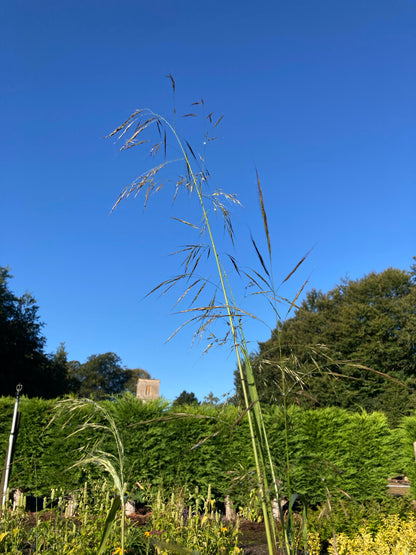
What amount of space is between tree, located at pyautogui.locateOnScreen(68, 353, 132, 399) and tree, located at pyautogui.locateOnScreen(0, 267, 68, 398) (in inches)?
851

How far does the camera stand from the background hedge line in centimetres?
673

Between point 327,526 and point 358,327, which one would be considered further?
point 358,327

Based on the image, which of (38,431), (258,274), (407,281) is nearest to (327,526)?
(258,274)

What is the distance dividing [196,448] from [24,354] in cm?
1875

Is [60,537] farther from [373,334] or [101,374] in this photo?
[101,374]

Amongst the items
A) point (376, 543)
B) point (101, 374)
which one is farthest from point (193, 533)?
point (101, 374)

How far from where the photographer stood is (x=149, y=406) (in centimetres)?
698

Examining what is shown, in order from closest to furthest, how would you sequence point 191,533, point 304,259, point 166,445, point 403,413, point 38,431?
1. point 304,259
2. point 191,533
3. point 166,445
4. point 38,431
5. point 403,413

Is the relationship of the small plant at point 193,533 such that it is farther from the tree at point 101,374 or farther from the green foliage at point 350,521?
the tree at point 101,374

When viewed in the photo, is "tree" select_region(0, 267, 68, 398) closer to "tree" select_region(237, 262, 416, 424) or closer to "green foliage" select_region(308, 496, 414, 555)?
"tree" select_region(237, 262, 416, 424)

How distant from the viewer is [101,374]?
4716 cm

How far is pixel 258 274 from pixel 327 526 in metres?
4.17

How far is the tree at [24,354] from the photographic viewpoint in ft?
70.9

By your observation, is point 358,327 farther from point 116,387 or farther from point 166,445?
point 116,387
